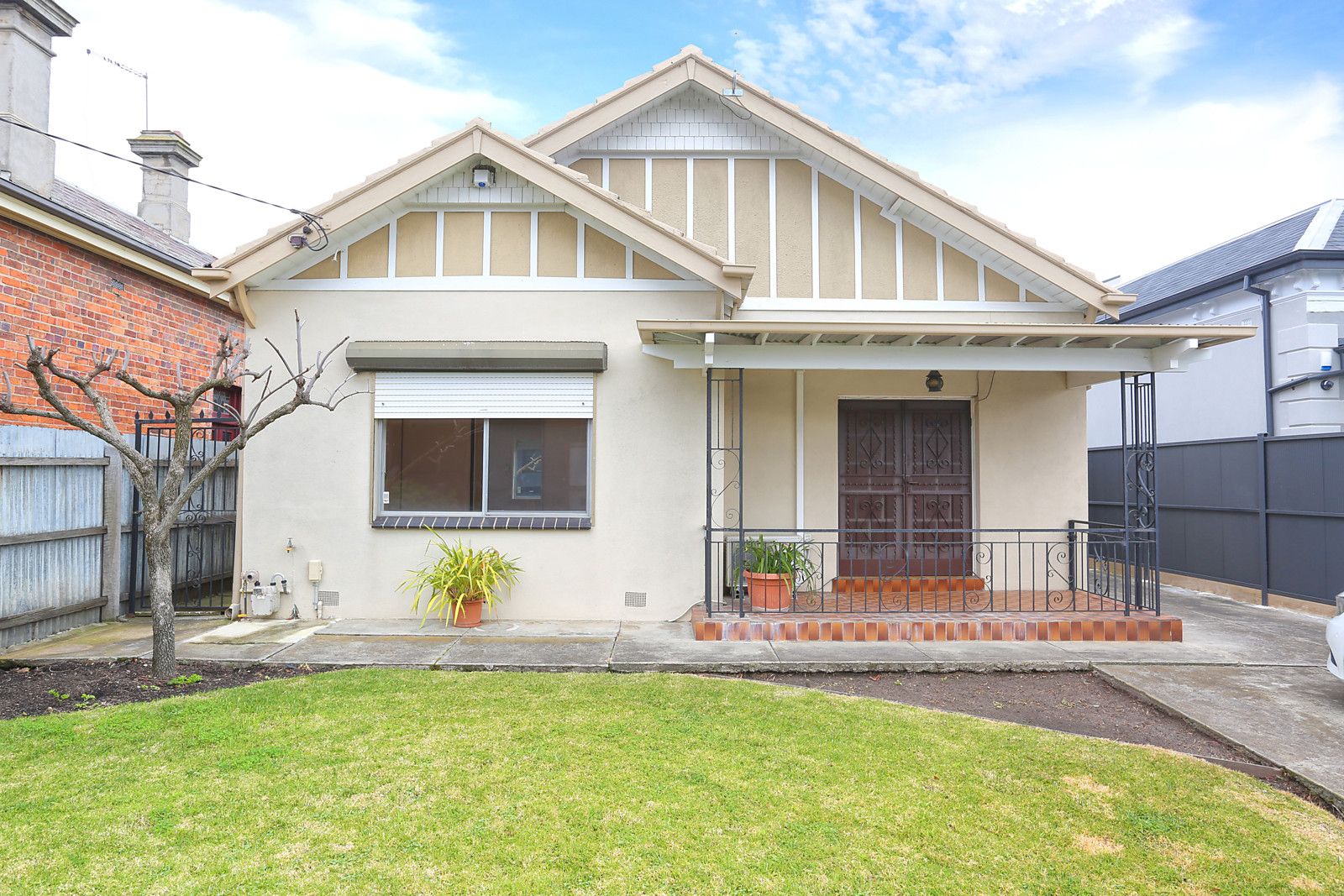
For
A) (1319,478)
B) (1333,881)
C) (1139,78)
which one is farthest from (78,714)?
(1139,78)

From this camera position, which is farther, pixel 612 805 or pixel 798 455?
pixel 798 455

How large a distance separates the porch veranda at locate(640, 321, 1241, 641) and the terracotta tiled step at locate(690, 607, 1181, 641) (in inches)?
0.6

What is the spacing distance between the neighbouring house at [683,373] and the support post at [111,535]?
120 cm

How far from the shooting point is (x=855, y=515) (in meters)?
9.15

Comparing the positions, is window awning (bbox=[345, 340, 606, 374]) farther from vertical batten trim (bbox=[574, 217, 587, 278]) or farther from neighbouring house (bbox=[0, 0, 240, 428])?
neighbouring house (bbox=[0, 0, 240, 428])

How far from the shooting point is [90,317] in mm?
8461

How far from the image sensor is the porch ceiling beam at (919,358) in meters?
7.23

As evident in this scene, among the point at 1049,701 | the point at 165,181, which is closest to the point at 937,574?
the point at 1049,701

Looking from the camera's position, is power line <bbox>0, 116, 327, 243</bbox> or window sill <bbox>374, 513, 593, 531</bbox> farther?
window sill <bbox>374, 513, 593, 531</bbox>

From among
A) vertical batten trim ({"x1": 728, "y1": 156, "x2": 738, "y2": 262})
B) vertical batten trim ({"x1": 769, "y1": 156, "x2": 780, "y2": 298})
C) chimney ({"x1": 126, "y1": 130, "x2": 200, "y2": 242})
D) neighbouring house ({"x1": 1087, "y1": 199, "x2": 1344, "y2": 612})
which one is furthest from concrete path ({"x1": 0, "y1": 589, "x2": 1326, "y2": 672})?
chimney ({"x1": 126, "y1": 130, "x2": 200, "y2": 242})

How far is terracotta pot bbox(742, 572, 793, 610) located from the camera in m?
7.59

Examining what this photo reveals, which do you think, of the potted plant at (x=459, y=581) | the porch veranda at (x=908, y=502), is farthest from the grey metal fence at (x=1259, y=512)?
the potted plant at (x=459, y=581)

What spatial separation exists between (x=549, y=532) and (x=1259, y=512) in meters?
8.37

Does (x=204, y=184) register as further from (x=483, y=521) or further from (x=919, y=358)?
(x=919, y=358)
